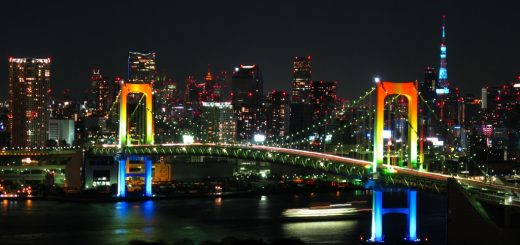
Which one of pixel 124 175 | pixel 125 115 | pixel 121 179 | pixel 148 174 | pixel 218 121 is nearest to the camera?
pixel 124 175

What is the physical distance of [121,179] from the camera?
143ft

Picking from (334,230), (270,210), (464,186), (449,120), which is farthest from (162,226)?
(449,120)

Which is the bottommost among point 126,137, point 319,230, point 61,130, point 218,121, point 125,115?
point 319,230

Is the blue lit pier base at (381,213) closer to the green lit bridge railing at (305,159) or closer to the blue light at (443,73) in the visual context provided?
the green lit bridge railing at (305,159)

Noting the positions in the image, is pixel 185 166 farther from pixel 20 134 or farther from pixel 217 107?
pixel 20 134

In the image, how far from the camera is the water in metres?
28.1

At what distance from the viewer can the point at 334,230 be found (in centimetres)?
3050

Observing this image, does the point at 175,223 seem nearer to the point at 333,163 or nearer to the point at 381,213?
the point at 333,163

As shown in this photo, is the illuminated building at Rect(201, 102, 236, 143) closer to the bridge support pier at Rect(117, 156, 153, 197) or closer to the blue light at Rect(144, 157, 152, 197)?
the blue light at Rect(144, 157, 152, 197)

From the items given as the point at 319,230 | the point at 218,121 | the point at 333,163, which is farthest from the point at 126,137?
the point at 218,121

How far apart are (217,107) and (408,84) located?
55.4m

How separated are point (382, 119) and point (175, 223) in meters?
9.28

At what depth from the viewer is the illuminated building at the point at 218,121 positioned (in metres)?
76.7

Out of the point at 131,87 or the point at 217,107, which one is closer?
the point at 131,87
